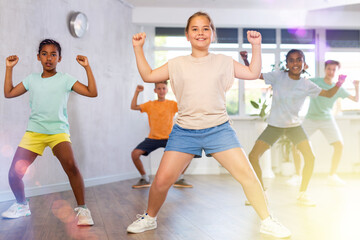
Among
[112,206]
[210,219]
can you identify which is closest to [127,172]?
[112,206]

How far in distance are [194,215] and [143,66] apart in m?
1.33

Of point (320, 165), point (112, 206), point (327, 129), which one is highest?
point (327, 129)

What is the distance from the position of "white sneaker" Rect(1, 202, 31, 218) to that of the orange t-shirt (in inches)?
82.8

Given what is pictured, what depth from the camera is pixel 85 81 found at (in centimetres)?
505

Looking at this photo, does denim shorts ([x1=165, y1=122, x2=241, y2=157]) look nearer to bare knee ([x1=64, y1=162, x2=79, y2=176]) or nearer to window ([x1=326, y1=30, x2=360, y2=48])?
bare knee ([x1=64, y1=162, x2=79, y2=176])

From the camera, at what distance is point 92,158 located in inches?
204

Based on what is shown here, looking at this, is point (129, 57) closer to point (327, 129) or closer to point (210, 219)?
point (327, 129)

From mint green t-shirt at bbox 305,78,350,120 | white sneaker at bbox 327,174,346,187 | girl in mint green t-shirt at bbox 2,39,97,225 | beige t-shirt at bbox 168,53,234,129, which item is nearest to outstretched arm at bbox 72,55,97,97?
girl in mint green t-shirt at bbox 2,39,97,225

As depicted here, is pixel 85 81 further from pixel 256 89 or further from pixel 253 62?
pixel 253 62

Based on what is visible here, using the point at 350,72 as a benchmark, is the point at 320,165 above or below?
below

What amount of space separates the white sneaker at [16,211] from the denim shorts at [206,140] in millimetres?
1354

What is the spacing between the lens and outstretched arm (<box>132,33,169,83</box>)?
229 cm

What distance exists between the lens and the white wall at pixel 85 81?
13.2 feet

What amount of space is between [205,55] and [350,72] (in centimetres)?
543
